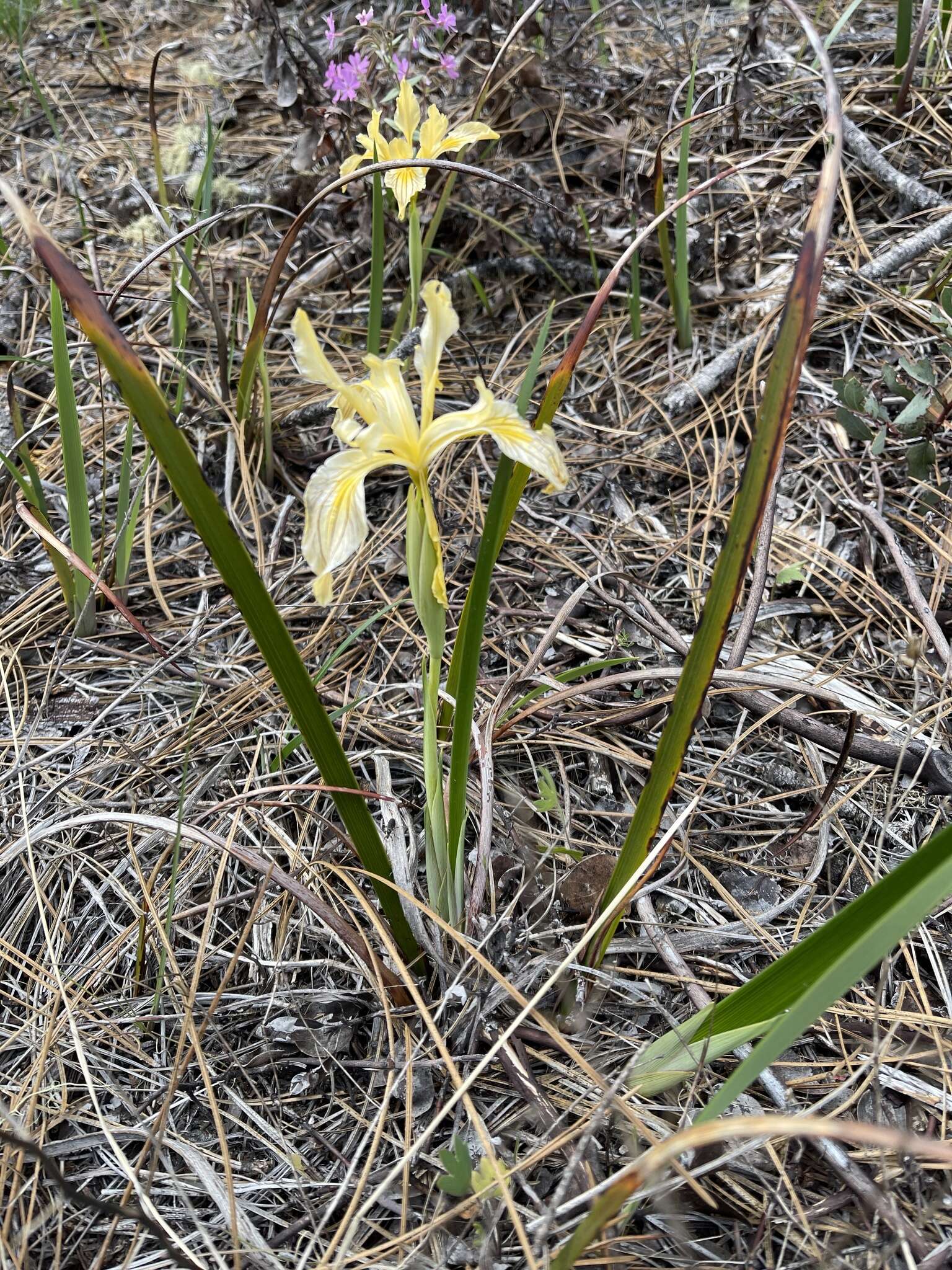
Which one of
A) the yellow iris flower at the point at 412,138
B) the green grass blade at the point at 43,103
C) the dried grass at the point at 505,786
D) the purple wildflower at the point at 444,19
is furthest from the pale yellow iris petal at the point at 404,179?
the green grass blade at the point at 43,103

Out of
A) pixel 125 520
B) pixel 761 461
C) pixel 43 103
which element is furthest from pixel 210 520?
pixel 43 103

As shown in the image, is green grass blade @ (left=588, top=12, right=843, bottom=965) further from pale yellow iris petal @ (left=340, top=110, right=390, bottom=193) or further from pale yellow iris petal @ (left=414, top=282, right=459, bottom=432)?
pale yellow iris petal @ (left=340, top=110, right=390, bottom=193)

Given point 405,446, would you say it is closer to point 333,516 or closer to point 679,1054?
point 333,516

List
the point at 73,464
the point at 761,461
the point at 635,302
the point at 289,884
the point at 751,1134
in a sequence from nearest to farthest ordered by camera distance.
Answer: the point at 751,1134, the point at 761,461, the point at 289,884, the point at 73,464, the point at 635,302

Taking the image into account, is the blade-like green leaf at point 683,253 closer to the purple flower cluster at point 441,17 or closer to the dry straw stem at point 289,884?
the purple flower cluster at point 441,17

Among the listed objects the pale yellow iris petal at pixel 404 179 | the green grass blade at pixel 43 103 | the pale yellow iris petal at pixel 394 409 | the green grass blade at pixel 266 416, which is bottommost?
the green grass blade at pixel 266 416

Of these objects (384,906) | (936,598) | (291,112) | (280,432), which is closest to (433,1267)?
(384,906)
